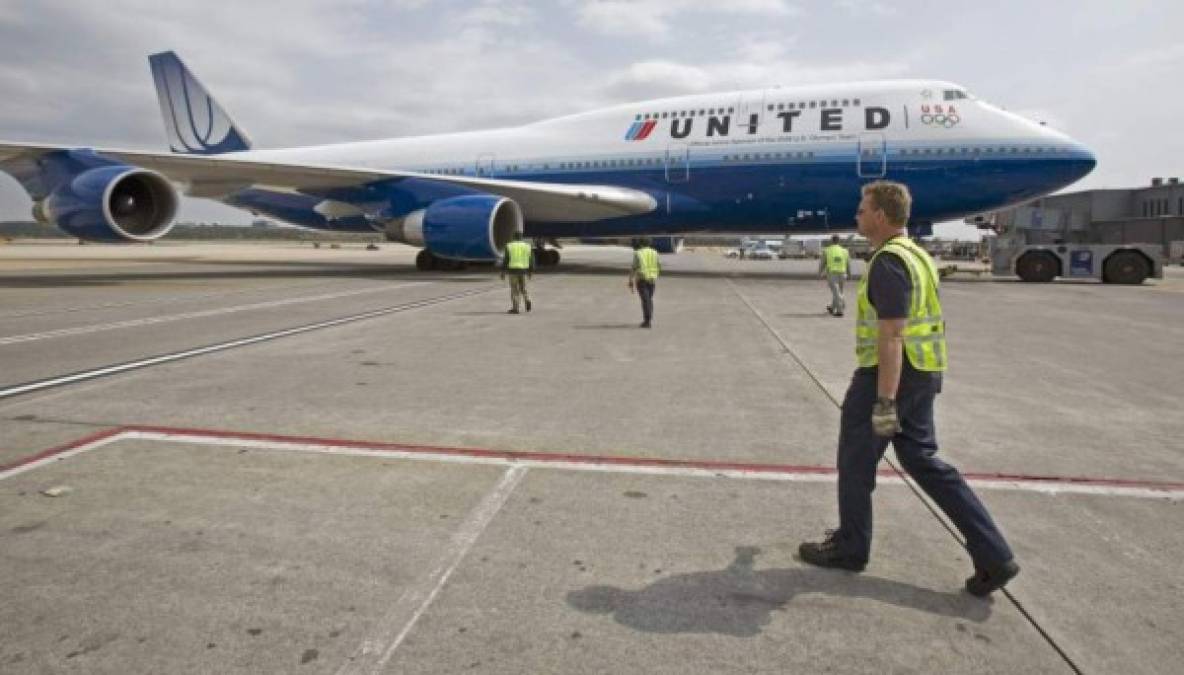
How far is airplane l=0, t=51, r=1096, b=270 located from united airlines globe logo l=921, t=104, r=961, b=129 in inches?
1.0

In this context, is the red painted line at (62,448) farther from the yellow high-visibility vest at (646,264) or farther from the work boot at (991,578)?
the yellow high-visibility vest at (646,264)

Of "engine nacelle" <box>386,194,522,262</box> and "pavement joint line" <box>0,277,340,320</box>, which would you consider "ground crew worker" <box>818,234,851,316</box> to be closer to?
"engine nacelle" <box>386,194,522,262</box>

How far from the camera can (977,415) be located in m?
5.35

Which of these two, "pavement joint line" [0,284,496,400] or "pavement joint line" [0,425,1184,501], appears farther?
"pavement joint line" [0,284,496,400]

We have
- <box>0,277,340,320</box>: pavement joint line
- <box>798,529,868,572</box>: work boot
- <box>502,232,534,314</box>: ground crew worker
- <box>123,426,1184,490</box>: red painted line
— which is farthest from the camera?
<box>502,232,534,314</box>: ground crew worker

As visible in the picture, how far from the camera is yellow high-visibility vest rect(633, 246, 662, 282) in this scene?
32.7ft

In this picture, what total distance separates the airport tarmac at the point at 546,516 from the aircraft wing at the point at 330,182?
1049 cm

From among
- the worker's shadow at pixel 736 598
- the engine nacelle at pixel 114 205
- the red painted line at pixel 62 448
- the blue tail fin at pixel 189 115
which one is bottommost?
the worker's shadow at pixel 736 598

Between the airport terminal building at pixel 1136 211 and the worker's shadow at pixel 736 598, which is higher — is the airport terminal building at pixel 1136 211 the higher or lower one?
the higher one

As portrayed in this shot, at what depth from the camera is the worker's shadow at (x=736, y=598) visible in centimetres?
241

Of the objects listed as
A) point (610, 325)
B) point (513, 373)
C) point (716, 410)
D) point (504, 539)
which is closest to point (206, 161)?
point (610, 325)

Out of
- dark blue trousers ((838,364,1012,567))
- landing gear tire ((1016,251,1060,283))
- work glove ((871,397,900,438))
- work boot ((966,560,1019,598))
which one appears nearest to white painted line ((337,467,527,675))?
dark blue trousers ((838,364,1012,567))

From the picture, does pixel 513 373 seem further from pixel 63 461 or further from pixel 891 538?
pixel 891 538

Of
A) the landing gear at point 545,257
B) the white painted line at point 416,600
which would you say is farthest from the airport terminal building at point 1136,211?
the white painted line at point 416,600
